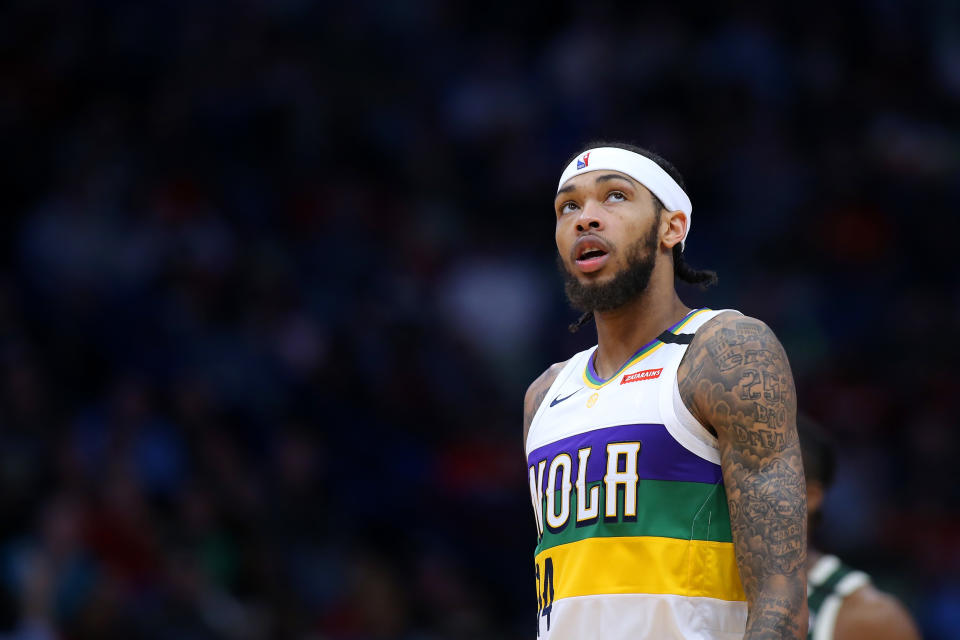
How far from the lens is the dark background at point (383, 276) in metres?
9.88

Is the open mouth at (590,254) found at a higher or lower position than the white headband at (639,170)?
lower

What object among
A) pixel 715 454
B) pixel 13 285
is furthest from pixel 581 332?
pixel 715 454

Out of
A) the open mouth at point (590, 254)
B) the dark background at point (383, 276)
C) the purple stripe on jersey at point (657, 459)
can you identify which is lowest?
the purple stripe on jersey at point (657, 459)

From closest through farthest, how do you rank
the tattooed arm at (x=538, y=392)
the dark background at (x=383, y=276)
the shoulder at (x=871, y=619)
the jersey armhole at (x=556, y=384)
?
the jersey armhole at (x=556, y=384) < the tattooed arm at (x=538, y=392) < the shoulder at (x=871, y=619) < the dark background at (x=383, y=276)

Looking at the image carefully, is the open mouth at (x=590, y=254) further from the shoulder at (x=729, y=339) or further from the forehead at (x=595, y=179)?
the shoulder at (x=729, y=339)

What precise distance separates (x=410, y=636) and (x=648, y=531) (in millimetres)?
6299

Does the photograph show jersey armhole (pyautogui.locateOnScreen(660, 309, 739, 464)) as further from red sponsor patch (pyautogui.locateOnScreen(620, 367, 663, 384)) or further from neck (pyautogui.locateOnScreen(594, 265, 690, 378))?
neck (pyautogui.locateOnScreen(594, 265, 690, 378))

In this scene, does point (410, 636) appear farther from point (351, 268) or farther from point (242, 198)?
point (242, 198)

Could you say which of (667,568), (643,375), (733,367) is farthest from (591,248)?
(667,568)

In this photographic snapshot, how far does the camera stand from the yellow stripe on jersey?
3928mm

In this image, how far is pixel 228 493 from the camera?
32.8 ft

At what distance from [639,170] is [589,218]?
279mm

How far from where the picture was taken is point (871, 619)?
5.65 m

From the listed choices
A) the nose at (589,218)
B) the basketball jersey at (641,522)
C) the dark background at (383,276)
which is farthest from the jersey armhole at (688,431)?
the dark background at (383,276)
